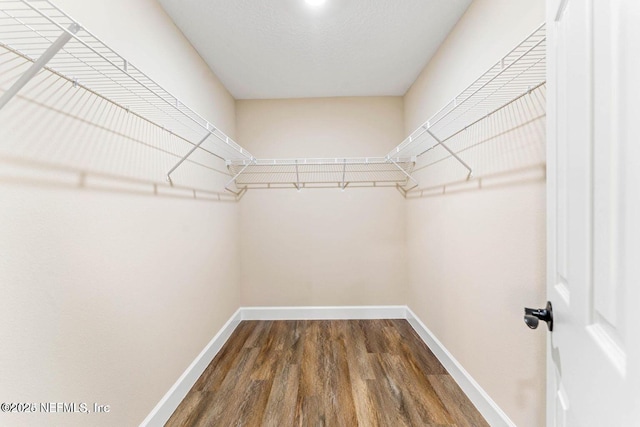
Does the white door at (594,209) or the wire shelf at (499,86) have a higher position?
the wire shelf at (499,86)

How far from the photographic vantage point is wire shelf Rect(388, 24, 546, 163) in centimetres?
105

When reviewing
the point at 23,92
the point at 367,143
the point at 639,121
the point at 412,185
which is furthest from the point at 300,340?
the point at 639,121

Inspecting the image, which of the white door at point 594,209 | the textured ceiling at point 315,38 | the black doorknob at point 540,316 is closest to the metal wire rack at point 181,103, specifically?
the white door at point 594,209

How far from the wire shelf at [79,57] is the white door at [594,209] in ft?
3.15

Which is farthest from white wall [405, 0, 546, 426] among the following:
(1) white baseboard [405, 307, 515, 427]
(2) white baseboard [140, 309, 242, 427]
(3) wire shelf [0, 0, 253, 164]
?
→ (2) white baseboard [140, 309, 242, 427]

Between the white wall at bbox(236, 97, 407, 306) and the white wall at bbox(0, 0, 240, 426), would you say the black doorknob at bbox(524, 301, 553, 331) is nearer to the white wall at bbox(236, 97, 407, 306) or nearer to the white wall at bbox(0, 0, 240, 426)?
the white wall at bbox(0, 0, 240, 426)

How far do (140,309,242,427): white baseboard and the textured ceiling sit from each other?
2185mm

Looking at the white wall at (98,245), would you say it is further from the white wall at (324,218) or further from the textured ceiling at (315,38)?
the white wall at (324,218)

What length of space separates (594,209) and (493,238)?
996mm

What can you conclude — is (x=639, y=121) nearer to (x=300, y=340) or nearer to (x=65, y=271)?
(x=65, y=271)

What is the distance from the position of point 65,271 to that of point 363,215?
7.68ft

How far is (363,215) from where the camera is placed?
9.37 ft

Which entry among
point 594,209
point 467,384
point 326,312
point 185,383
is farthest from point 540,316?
point 326,312

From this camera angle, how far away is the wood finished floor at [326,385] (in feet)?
4.91
